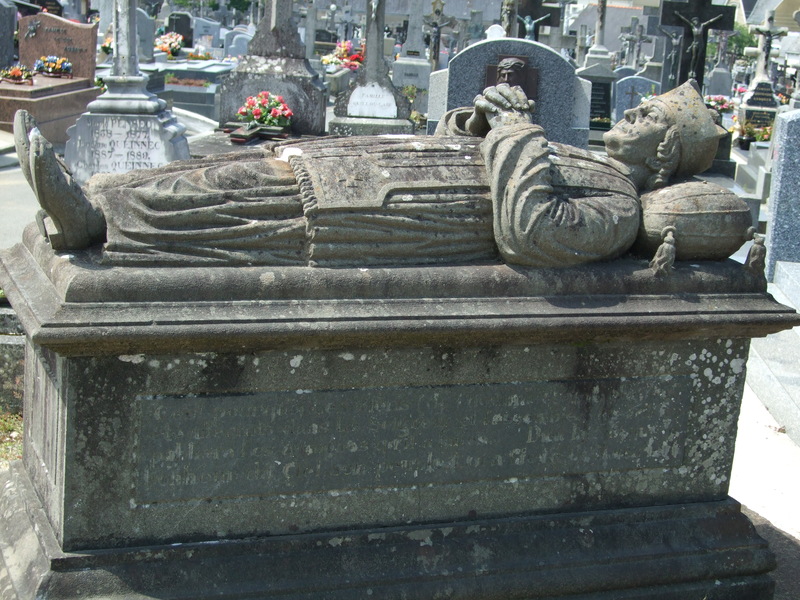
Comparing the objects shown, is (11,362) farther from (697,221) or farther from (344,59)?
(344,59)

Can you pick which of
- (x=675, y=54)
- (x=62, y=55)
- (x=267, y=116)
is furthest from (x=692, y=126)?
(x=675, y=54)

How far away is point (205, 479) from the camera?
2.98m

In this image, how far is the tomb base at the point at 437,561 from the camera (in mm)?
2916

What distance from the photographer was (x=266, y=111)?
12219 millimetres

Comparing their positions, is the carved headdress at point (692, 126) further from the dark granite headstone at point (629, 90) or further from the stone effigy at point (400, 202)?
the dark granite headstone at point (629, 90)

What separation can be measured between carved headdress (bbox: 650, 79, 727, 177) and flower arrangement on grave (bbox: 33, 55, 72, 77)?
38.4 feet

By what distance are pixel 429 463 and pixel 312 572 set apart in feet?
1.67

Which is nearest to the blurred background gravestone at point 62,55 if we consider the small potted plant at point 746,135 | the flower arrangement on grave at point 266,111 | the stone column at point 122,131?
the flower arrangement on grave at point 266,111

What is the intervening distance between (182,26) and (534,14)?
41.8 feet

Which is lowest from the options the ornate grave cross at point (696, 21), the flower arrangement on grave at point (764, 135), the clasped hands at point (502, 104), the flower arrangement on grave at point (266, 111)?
the flower arrangement on grave at point (764, 135)

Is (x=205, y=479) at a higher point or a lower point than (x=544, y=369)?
lower

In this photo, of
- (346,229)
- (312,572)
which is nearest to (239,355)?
(346,229)

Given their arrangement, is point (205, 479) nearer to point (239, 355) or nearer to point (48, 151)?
point (239, 355)

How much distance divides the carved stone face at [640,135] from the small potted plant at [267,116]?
8.97 meters
